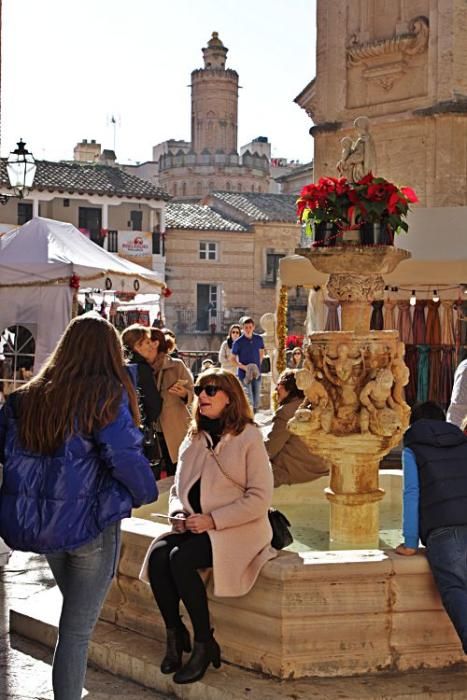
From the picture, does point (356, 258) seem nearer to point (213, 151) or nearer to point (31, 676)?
point (31, 676)

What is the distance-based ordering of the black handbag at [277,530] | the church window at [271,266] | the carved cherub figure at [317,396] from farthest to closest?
the church window at [271,266], the carved cherub figure at [317,396], the black handbag at [277,530]

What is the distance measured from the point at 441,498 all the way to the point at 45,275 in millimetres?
7626

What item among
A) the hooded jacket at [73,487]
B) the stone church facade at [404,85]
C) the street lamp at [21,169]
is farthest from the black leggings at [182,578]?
the stone church facade at [404,85]

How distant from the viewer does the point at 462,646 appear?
179 inches

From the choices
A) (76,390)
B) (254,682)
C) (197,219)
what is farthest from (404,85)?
(197,219)

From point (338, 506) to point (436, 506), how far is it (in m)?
1.95

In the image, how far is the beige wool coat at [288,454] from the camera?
22.0ft

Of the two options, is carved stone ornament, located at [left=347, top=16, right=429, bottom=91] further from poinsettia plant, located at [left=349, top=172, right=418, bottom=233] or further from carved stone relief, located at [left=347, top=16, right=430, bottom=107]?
poinsettia plant, located at [left=349, top=172, right=418, bottom=233]

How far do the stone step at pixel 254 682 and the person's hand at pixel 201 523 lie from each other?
0.64m

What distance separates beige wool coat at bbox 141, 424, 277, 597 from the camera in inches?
177

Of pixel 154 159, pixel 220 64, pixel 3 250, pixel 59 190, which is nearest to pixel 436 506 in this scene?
pixel 3 250

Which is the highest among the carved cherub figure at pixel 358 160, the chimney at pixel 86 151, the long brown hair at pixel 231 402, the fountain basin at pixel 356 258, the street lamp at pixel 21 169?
the chimney at pixel 86 151

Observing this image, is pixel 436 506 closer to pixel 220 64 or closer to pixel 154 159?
pixel 220 64

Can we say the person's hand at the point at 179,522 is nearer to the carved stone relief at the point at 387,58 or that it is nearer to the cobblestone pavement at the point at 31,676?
the cobblestone pavement at the point at 31,676
